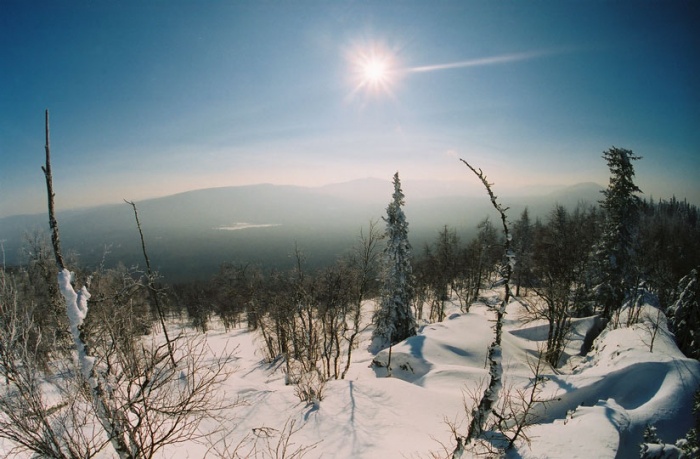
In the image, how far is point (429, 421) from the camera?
34.9 ft

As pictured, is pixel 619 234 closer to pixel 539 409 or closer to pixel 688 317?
pixel 688 317

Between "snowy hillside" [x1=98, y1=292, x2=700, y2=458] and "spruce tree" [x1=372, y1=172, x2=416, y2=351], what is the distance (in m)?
9.38

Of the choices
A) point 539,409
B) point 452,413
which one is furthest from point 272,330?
point 539,409

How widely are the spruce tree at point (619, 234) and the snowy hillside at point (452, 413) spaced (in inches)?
360

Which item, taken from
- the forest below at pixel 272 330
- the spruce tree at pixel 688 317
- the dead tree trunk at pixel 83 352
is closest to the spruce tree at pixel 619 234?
the forest below at pixel 272 330

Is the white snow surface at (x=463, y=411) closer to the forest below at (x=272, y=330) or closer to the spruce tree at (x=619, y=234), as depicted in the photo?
the forest below at (x=272, y=330)

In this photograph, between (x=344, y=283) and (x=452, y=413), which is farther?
(x=344, y=283)

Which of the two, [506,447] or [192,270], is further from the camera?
[192,270]

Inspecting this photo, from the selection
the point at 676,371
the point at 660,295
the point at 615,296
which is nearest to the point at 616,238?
the point at 615,296

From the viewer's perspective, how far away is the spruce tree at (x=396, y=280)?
24.0 m

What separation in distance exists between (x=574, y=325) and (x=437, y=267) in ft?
53.6

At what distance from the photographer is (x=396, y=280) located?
24297 mm

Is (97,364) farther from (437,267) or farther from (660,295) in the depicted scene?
(660,295)

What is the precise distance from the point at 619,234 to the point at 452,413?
837 inches
